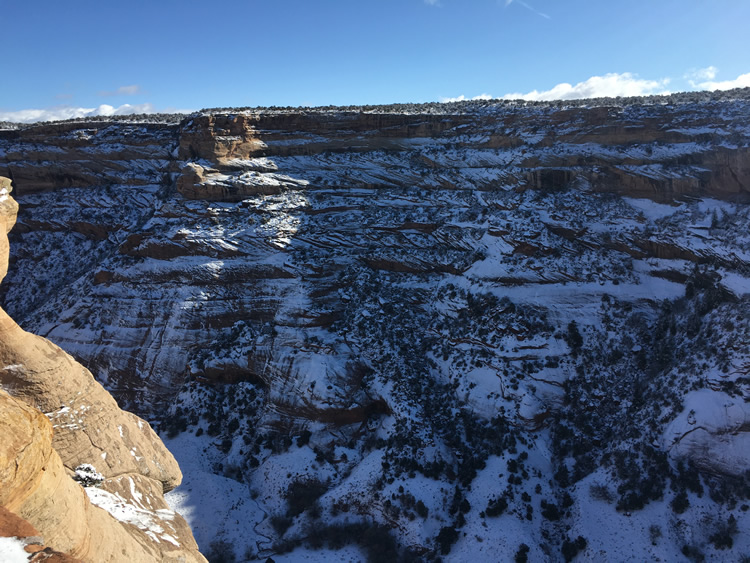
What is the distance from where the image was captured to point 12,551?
5.67 m

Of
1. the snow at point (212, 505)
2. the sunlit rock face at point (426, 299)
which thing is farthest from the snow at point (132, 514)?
the sunlit rock face at point (426, 299)

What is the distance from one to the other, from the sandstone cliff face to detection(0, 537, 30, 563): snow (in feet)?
0.80

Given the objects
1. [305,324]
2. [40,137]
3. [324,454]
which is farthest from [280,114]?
[324,454]

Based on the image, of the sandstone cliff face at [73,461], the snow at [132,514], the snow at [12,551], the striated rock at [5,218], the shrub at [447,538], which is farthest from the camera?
the shrub at [447,538]

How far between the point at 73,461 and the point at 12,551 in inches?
224

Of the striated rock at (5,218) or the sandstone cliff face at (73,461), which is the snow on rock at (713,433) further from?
the striated rock at (5,218)

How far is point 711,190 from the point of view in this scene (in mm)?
30922

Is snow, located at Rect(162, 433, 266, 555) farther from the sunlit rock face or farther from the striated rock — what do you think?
the striated rock

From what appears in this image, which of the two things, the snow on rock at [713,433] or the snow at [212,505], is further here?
the snow at [212,505]

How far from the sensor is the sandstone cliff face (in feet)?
22.5

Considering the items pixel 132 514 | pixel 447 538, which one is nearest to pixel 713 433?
pixel 447 538

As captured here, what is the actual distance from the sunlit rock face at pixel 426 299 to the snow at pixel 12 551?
63.2 ft

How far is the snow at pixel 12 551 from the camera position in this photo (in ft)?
18.2

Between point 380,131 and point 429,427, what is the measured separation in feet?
84.9
